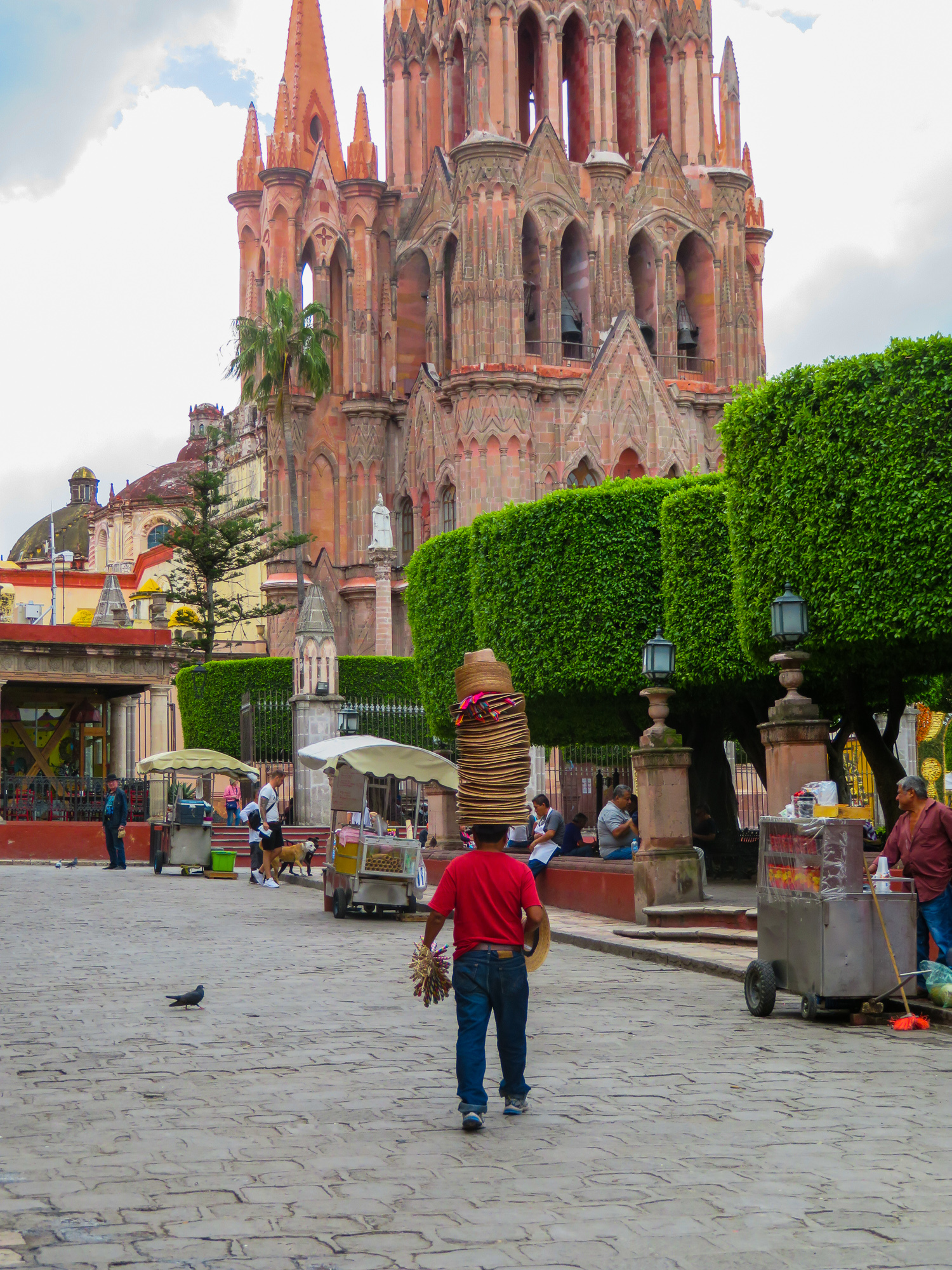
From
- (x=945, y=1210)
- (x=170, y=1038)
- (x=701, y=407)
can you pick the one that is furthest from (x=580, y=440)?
(x=945, y=1210)

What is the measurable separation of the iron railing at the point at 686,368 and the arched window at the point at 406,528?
30.9ft

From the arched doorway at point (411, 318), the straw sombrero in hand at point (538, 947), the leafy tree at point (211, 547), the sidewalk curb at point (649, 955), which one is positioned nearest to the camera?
the straw sombrero in hand at point (538, 947)

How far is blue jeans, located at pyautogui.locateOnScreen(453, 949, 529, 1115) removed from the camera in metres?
7.33

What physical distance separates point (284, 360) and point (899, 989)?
137 feet

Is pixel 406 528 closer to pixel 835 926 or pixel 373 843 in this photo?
pixel 373 843

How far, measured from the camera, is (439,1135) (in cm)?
716

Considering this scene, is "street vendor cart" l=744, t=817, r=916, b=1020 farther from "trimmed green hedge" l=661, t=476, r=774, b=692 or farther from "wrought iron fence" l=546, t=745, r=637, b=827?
"wrought iron fence" l=546, t=745, r=637, b=827

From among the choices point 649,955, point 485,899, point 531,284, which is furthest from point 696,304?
point 485,899

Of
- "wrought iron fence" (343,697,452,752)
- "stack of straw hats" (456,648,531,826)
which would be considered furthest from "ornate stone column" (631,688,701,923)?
"wrought iron fence" (343,697,452,752)

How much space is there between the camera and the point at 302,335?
49875mm

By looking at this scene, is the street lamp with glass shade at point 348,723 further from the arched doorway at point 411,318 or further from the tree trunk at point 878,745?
the arched doorway at point 411,318

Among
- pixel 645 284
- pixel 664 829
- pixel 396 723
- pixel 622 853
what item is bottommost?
pixel 622 853

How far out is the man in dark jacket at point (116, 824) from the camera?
100 ft

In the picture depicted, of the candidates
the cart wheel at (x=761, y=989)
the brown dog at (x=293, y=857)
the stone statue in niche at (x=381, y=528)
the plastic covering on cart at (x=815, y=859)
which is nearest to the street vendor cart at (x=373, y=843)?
the brown dog at (x=293, y=857)
